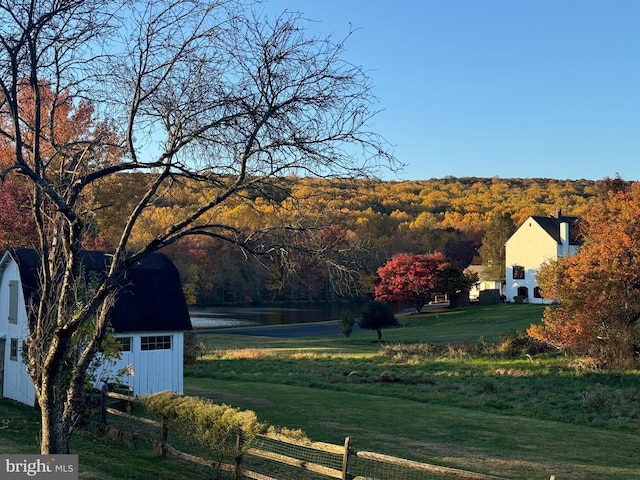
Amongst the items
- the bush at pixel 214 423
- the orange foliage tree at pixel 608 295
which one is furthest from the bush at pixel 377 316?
the bush at pixel 214 423

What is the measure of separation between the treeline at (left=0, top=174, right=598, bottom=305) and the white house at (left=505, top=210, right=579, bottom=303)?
795 centimetres

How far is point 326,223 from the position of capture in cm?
856

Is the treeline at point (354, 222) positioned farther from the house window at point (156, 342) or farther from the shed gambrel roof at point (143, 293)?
the house window at point (156, 342)

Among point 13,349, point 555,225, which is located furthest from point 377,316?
point 13,349

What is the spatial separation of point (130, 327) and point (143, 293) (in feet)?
4.70

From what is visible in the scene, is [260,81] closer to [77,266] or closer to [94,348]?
[77,266]

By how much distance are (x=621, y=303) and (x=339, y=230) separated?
2215 cm

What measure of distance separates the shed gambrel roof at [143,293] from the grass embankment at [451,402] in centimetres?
306

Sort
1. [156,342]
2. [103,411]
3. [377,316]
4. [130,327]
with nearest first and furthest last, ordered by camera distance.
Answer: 1. [103,411]
2. [130,327]
3. [156,342]
4. [377,316]

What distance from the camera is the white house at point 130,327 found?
66.3 ft

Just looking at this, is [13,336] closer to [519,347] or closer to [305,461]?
[305,461]

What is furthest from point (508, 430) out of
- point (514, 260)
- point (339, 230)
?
point (514, 260)

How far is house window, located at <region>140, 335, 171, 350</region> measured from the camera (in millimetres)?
21047

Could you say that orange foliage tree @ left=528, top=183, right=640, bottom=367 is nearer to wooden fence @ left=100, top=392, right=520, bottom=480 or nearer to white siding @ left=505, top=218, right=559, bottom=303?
wooden fence @ left=100, top=392, right=520, bottom=480
